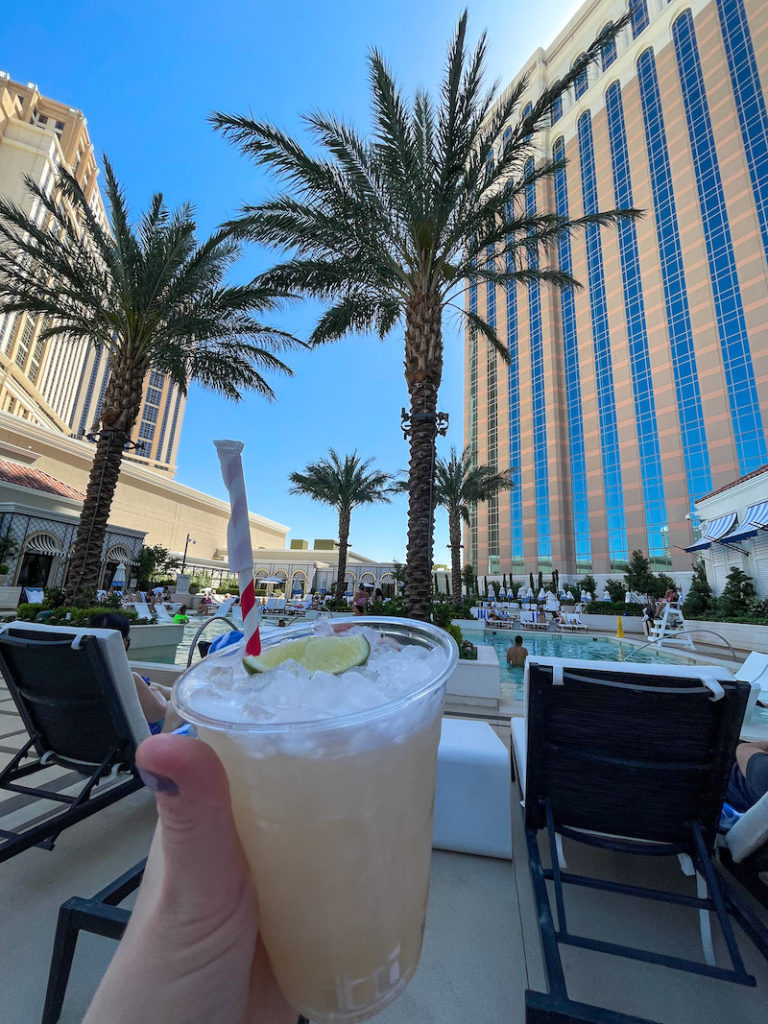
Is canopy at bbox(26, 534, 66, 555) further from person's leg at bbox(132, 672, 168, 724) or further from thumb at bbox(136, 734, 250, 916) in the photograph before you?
thumb at bbox(136, 734, 250, 916)

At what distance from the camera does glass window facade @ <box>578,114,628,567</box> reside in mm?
32000

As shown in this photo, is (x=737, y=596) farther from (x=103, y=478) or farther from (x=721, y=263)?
(x=721, y=263)

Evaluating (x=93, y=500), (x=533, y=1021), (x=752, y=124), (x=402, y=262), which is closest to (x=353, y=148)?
(x=402, y=262)

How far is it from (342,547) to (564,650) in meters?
10.5

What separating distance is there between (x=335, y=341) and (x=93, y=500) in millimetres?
5625

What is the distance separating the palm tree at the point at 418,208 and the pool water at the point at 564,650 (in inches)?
108

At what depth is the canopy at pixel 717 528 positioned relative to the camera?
51.6 ft

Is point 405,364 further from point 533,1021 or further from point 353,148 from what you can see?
point 533,1021

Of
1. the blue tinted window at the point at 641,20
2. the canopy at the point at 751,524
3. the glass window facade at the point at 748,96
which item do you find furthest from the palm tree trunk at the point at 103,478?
the blue tinted window at the point at 641,20

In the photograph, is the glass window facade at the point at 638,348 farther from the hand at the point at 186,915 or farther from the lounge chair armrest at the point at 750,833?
the hand at the point at 186,915

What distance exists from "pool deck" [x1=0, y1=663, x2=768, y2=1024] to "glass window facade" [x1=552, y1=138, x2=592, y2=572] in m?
35.4

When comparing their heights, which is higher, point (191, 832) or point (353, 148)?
point (353, 148)

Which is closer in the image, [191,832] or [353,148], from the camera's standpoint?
[191,832]

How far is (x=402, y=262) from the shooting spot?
7.56 m
